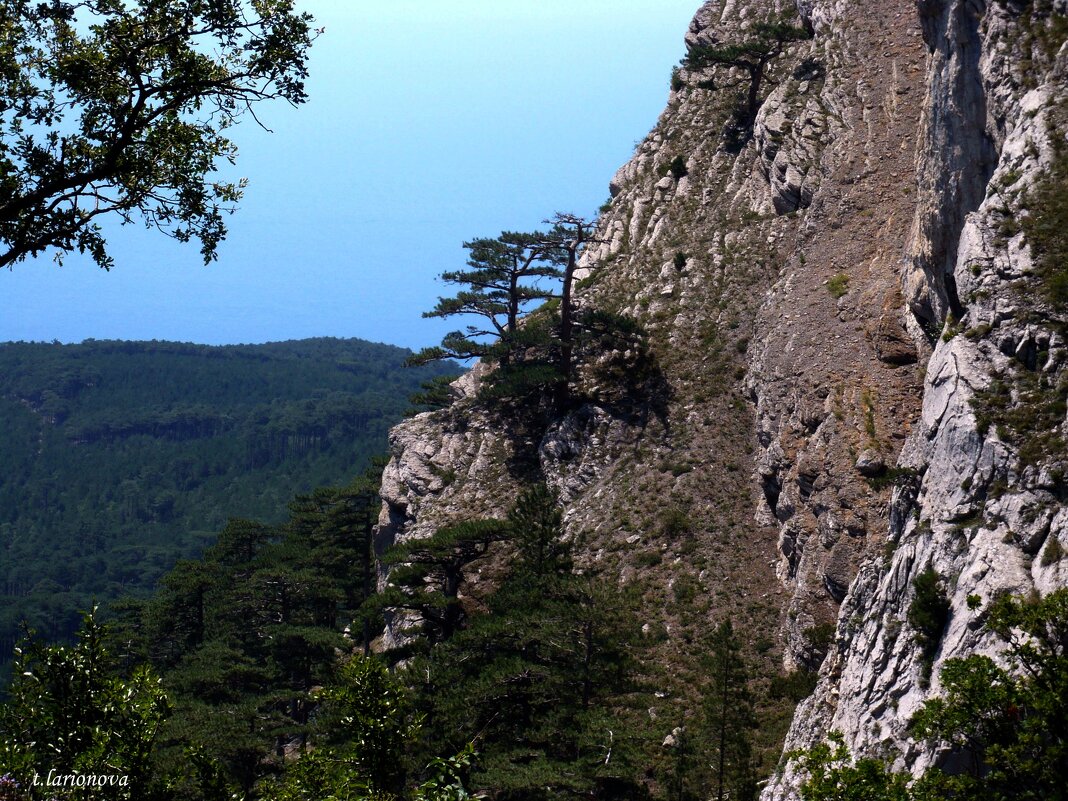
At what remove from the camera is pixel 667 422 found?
3969 cm

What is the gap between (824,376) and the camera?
31391 mm

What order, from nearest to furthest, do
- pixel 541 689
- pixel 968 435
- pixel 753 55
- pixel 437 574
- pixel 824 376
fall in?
pixel 968 435
pixel 541 689
pixel 824 376
pixel 437 574
pixel 753 55

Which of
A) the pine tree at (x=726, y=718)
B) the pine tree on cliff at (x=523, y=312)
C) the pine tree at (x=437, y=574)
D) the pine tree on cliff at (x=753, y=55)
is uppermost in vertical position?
the pine tree on cliff at (x=753, y=55)

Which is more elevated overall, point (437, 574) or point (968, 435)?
point (968, 435)

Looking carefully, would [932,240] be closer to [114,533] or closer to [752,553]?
[752,553]

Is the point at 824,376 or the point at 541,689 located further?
the point at 824,376

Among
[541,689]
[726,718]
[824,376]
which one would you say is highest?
[824,376]

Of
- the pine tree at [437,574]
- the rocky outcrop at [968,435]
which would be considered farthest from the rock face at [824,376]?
the pine tree at [437,574]

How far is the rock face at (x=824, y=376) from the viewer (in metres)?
18.0

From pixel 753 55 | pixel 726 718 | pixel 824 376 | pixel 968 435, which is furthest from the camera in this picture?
pixel 753 55

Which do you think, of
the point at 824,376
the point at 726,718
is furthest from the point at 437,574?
the point at 824,376

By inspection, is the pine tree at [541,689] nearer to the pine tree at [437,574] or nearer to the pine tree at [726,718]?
the pine tree at [726,718]

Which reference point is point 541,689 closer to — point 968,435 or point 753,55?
point 968,435

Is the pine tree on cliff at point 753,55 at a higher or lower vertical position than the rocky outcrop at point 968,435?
higher
